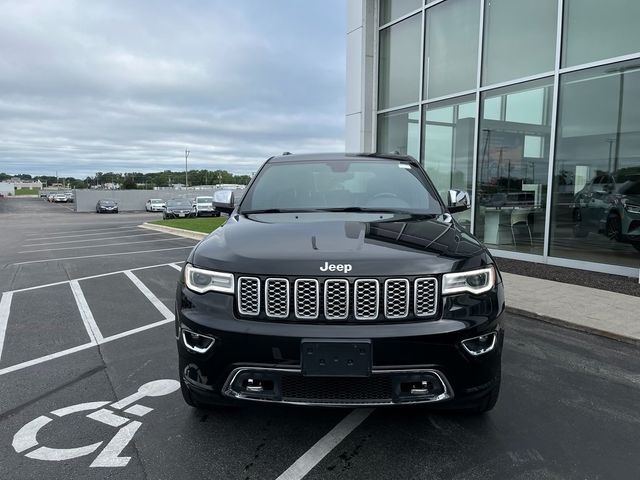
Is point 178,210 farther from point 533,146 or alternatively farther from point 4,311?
point 4,311

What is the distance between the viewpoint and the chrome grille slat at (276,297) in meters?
2.54

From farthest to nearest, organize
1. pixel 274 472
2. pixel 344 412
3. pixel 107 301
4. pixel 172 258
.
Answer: pixel 172 258 → pixel 107 301 → pixel 344 412 → pixel 274 472

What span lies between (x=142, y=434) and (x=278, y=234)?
148 cm

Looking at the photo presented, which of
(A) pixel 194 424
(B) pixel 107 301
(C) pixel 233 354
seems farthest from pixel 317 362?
(B) pixel 107 301

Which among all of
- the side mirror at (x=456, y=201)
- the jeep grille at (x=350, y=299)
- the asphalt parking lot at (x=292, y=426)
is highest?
the side mirror at (x=456, y=201)

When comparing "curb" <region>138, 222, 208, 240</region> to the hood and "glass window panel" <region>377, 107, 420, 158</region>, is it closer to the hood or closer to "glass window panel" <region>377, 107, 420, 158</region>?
"glass window panel" <region>377, 107, 420, 158</region>

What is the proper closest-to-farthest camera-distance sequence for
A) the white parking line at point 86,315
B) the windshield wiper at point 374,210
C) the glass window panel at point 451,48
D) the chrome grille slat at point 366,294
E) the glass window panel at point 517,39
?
the chrome grille slat at point 366,294 → the windshield wiper at point 374,210 → the white parking line at point 86,315 → the glass window panel at point 517,39 → the glass window panel at point 451,48

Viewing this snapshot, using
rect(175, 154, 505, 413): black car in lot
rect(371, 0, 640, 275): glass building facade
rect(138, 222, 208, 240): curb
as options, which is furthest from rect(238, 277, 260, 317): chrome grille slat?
rect(138, 222, 208, 240): curb

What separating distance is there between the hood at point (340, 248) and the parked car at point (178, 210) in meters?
30.2

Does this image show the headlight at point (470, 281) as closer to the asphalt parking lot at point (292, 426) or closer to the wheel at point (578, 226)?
the asphalt parking lot at point (292, 426)

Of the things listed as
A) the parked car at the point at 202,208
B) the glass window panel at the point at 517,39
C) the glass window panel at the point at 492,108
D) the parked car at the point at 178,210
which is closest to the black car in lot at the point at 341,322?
the glass window panel at the point at 517,39

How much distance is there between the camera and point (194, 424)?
3.07 metres

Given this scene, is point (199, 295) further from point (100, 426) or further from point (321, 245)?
point (100, 426)

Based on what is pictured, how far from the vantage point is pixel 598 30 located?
8.67 meters
